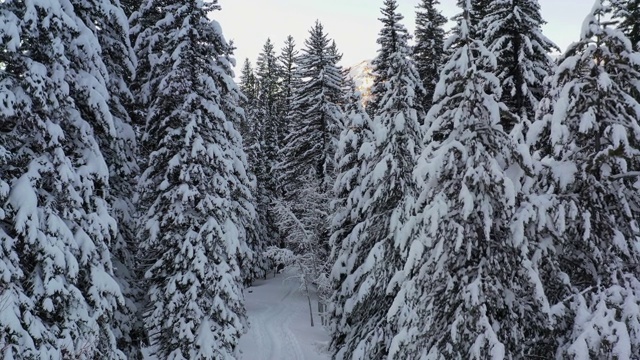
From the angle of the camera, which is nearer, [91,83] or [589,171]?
[589,171]

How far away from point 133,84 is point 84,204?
7685 mm

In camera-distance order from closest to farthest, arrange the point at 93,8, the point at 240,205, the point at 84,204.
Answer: the point at 84,204 → the point at 93,8 → the point at 240,205

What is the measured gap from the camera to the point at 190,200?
14180 millimetres

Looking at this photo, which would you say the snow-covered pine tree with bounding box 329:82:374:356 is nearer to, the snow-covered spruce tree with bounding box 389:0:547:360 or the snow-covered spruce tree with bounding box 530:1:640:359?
the snow-covered spruce tree with bounding box 389:0:547:360

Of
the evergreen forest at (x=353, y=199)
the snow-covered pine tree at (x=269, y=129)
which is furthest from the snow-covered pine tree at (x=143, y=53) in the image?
the snow-covered pine tree at (x=269, y=129)

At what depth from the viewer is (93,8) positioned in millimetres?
12195

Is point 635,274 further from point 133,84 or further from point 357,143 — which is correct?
point 133,84

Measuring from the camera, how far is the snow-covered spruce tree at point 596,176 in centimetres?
788

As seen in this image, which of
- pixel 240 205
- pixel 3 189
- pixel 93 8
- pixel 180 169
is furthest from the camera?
pixel 240 205

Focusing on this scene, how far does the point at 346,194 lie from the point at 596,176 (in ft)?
35.3

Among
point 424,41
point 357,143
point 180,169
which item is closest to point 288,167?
point 424,41

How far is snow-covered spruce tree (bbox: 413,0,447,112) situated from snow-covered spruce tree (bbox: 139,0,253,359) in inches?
663

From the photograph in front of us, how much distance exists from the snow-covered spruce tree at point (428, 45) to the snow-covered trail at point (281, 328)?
641 inches

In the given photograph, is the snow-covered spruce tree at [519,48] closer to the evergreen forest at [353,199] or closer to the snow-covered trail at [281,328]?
the evergreen forest at [353,199]
